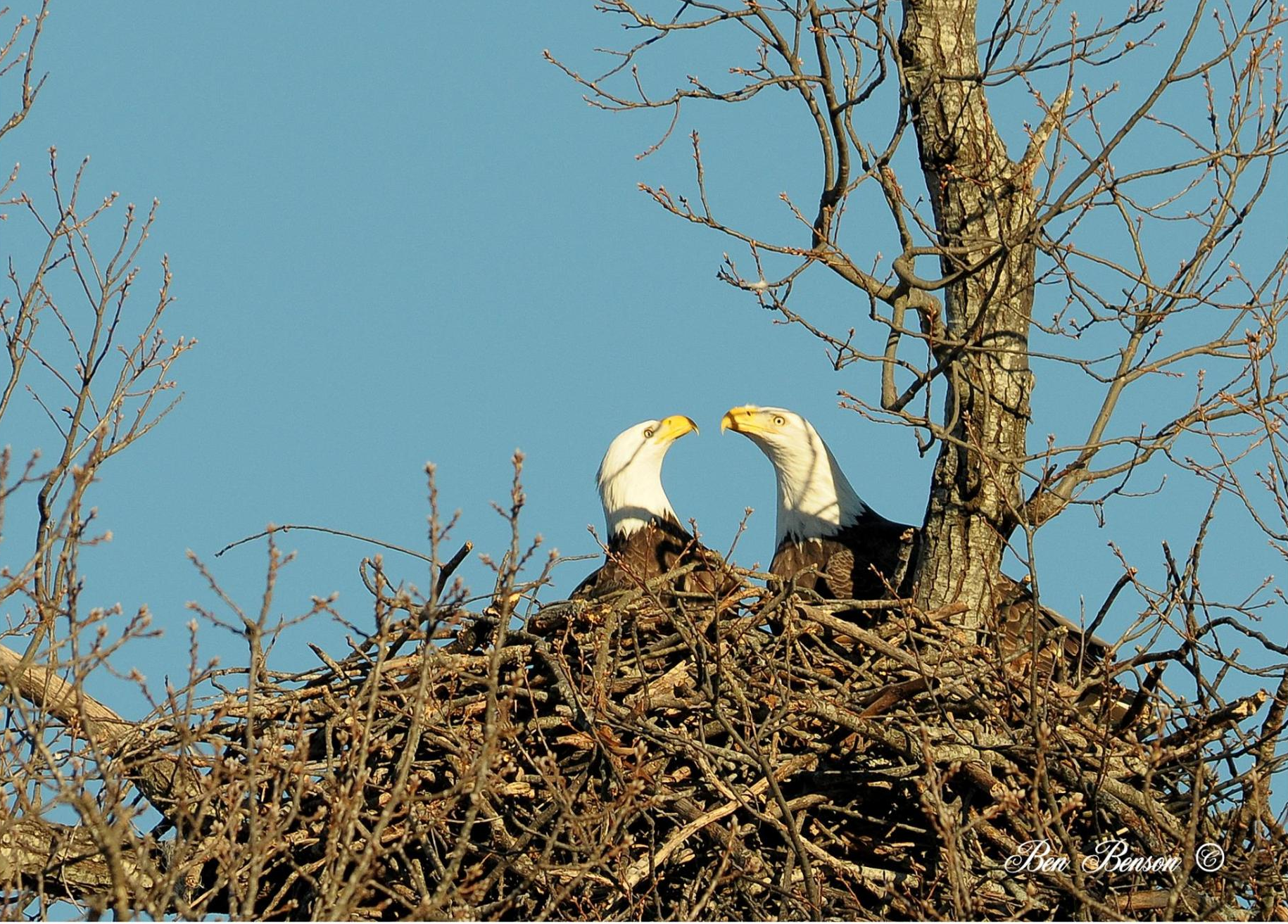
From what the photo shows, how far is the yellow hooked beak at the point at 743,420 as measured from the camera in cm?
798

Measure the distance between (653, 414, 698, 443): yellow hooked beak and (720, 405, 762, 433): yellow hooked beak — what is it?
0.15 meters

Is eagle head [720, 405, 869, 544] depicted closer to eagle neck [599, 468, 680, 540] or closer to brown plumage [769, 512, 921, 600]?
brown plumage [769, 512, 921, 600]

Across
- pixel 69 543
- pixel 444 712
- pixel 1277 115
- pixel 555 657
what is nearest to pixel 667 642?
pixel 555 657

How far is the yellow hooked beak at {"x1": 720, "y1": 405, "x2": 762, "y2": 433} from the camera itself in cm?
798

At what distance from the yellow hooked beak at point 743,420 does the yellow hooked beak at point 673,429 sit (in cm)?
15

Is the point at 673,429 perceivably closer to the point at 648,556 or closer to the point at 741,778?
the point at 648,556

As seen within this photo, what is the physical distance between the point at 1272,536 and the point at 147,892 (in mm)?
3866

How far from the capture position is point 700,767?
5.52 m

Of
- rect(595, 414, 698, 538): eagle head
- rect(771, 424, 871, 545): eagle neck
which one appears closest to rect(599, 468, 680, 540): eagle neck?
rect(595, 414, 698, 538): eagle head

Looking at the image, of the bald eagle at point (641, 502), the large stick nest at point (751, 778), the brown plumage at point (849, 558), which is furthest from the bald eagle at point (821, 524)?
the large stick nest at point (751, 778)

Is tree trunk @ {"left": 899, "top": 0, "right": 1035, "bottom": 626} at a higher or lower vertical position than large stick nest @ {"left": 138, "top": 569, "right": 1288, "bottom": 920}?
higher

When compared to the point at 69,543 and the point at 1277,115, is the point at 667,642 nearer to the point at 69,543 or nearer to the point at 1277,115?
the point at 69,543

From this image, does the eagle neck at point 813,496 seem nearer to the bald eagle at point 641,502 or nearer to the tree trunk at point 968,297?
the bald eagle at point 641,502

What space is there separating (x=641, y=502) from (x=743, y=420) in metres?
0.63
